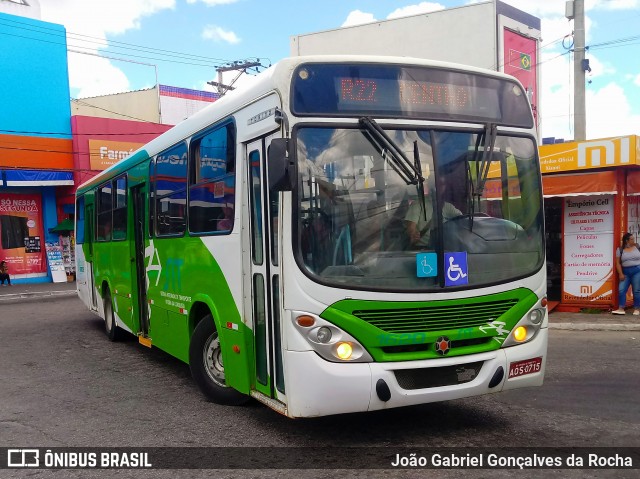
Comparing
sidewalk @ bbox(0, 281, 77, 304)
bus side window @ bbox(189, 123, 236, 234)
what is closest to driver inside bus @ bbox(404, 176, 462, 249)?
bus side window @ bbox(189, 123, 236, 234)

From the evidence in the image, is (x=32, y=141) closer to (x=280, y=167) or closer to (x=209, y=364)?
(x=209, y=364)

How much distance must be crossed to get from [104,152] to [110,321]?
1789 centimetres

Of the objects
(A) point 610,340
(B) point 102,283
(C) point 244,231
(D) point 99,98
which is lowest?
(A) point 610,340

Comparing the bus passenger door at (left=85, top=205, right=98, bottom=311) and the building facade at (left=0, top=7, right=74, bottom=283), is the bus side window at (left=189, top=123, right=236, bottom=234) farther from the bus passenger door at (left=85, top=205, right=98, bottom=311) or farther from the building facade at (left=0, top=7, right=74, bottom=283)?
the building facade at (left=0, top=7, right=74, bottom=283)

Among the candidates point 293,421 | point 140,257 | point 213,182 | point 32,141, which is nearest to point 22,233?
point 32,141

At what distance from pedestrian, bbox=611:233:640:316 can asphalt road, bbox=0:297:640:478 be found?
3.00 metres

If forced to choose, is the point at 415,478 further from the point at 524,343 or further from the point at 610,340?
the point at 610,340

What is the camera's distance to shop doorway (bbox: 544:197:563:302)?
12701 millimetres

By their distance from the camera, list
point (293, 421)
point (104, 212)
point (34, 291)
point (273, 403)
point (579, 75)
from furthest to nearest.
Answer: point (34, 291), point (579, 75), point (104, 212), point (293, 421), point (273, 403)

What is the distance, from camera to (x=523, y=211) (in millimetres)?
5332

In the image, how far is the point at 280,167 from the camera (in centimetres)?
445

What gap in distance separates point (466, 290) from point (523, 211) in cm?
101

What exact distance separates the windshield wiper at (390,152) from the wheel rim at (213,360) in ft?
8.88

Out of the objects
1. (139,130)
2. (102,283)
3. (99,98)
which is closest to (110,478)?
(102,283)
